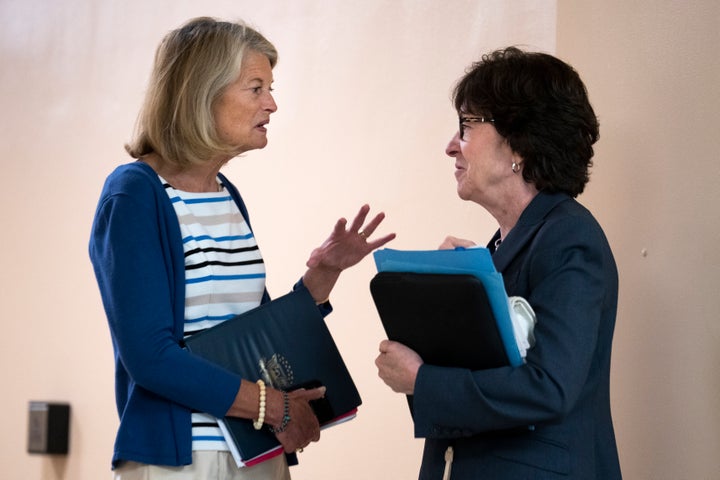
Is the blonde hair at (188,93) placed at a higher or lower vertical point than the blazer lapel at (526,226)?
higher

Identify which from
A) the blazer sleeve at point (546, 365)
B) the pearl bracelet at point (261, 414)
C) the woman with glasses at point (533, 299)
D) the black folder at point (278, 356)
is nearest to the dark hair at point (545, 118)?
the woman with glasses at point (533, 299)

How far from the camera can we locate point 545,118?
6.05 ft

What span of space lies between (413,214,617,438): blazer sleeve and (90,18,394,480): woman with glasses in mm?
402

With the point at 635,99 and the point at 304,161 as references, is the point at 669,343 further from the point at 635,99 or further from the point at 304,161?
the point at 304,161

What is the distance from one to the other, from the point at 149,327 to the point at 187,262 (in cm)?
18

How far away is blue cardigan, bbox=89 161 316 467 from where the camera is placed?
1.80 m

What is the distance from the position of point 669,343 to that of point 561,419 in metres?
0.49

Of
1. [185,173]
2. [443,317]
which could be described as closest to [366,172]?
[185,173]

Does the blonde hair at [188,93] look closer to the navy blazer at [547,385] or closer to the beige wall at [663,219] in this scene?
the navy blazer at [547,385]

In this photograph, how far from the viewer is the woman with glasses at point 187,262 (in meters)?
1.81

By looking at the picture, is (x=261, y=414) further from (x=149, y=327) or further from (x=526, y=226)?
(x=526, y=226)

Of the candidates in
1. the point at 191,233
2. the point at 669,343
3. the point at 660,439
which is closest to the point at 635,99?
the point at 669,343

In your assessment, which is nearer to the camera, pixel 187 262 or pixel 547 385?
pixel 547 385

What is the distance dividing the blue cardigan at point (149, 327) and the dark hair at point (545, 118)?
0.70 m
